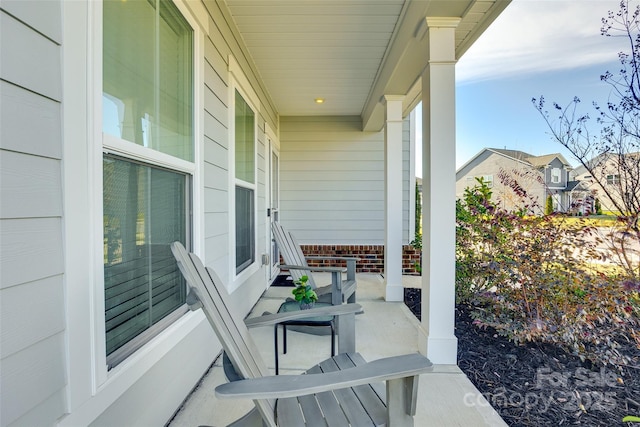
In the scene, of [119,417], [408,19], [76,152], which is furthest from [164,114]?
[408,19]

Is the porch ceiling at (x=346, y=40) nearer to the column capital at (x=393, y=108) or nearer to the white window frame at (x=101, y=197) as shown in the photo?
the column capital at (x=393, y=108)

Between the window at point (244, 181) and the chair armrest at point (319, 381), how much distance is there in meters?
2.18

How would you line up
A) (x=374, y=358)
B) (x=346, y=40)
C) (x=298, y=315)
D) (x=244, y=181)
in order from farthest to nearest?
1. (x=244, y=181)
2. (x=346, y=40)
3. (x=374, y=358)
4. (x=298, y=315)

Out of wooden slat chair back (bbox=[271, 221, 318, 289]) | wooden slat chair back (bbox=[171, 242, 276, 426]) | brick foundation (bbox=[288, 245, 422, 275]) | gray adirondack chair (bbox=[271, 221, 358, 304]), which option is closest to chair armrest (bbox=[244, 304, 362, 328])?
wooden slat chair back (bbox=[171, 242, 276, 426])

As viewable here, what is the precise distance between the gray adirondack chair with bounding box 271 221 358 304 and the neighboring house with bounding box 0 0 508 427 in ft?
1.39

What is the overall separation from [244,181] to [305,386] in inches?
110

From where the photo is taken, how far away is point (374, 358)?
2598 mm

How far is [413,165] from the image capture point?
6.07m

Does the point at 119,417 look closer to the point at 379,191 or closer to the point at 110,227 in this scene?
the point at 110,227

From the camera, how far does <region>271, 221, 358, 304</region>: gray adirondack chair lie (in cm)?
311

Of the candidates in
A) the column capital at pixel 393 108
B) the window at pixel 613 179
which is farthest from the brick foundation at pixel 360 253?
the window at pixel 613 179

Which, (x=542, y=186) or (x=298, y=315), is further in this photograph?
(x=542, y=186)

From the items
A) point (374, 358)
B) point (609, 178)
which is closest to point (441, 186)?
point (609, 178)

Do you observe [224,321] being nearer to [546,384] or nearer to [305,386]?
[305,386]
